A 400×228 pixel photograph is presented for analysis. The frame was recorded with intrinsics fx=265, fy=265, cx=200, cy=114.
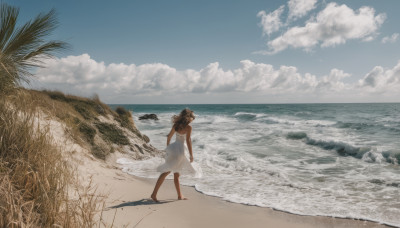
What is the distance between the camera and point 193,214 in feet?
17.4

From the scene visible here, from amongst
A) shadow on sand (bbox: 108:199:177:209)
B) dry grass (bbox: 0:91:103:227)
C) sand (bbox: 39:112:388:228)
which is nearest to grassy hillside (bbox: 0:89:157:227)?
dry grass (bbox: 0:91:103:227)

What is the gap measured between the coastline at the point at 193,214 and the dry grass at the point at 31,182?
4.37 feet

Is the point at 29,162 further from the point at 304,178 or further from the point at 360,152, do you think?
the point at 360,152

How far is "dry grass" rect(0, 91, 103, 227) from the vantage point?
263 centimetres

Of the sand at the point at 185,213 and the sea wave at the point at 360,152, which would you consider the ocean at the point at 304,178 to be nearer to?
the sea wave at the point at 360,152

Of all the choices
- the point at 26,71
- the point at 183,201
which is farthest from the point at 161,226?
the point at 26,71

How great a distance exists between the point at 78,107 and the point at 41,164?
890 cm

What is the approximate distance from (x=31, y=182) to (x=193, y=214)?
3.13 meters

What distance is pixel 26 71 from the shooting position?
5.04 meters

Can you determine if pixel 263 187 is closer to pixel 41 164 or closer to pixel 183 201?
pixel 183 201

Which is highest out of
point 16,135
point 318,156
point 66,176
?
point 16,135

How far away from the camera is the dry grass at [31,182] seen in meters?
2.63

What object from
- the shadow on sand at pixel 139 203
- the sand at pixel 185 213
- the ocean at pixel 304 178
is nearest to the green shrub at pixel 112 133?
the ocean at pixel 304 178

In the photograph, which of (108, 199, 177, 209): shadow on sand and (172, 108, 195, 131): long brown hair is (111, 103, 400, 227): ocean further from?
(108, 199, 177, 209): shadow on sand
